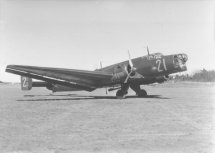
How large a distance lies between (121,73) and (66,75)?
4.26 m

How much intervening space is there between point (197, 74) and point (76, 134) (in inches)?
5246

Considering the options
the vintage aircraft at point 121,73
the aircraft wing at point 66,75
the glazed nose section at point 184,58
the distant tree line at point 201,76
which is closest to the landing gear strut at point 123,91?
the vintage aircraft at point 121,73

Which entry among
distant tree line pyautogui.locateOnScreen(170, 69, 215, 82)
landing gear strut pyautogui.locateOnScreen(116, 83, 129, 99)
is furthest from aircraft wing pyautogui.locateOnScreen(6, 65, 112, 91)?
distant tree line pyautogui.locateOnScreen(170, 69, 215, 82)

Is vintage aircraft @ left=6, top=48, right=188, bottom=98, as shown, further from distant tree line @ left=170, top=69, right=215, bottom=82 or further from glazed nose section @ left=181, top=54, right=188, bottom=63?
distant tree line @ left=170, top=69, right=215, bottom=82

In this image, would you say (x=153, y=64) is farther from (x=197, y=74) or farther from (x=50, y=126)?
(x=197, y=74)

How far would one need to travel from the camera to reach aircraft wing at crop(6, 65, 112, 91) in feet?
73.6

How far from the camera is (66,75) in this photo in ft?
77.0

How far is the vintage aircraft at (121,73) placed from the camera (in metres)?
21.8

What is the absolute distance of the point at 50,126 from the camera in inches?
369

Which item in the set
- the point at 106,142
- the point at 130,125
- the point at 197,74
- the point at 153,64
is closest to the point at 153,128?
the point at 130,125

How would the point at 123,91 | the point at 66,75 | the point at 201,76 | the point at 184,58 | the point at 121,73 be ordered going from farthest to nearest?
the point at 201,76
the point at 123,91
the point at 66,75
the point at 121,73
the point at 184,58

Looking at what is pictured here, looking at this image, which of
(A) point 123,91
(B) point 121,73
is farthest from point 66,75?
(A) point 123,91

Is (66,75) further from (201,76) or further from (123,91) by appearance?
(201,76)

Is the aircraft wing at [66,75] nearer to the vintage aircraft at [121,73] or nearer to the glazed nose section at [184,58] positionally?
the vintage aircraft at [121,73]
